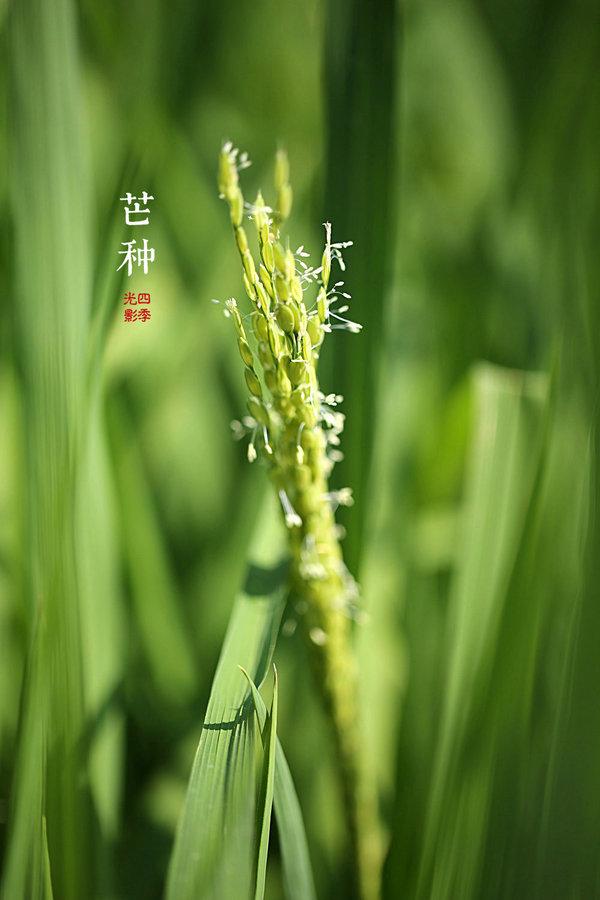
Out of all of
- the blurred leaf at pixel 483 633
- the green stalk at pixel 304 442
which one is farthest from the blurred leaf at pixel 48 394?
the blurred leaf at pixel 483 633

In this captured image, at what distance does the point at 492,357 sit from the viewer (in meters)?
0.59

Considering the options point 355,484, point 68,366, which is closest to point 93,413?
point 68,366

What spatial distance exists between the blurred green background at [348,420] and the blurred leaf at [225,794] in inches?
3.8

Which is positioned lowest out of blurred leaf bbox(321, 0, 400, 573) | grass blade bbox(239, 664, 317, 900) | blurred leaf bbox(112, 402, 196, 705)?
grass blade bbox(239, 664, 317, 900)

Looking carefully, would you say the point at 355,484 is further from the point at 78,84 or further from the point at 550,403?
the point at 78,84

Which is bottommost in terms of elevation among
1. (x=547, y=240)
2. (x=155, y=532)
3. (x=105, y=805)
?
(x=105, y=805)

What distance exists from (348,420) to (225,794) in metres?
0.23

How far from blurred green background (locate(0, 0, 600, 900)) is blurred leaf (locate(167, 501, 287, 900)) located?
3.8 inches

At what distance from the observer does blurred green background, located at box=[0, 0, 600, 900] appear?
15.8 inches

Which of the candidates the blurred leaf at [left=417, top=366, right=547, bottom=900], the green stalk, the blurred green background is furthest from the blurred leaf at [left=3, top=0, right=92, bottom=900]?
the blurred leaf at [left=417, top=366, right=547, bottom=900]

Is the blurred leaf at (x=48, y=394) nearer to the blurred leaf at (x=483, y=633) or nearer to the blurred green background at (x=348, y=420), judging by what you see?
the blurred green background at (x=348, y=420)

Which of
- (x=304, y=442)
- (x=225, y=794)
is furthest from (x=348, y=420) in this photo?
(x=225, y=794)

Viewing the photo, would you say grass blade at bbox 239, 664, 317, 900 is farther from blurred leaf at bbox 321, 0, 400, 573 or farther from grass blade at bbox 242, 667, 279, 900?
blurred leaf at bbox 321, 0, 400, 573

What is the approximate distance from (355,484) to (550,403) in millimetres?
147
